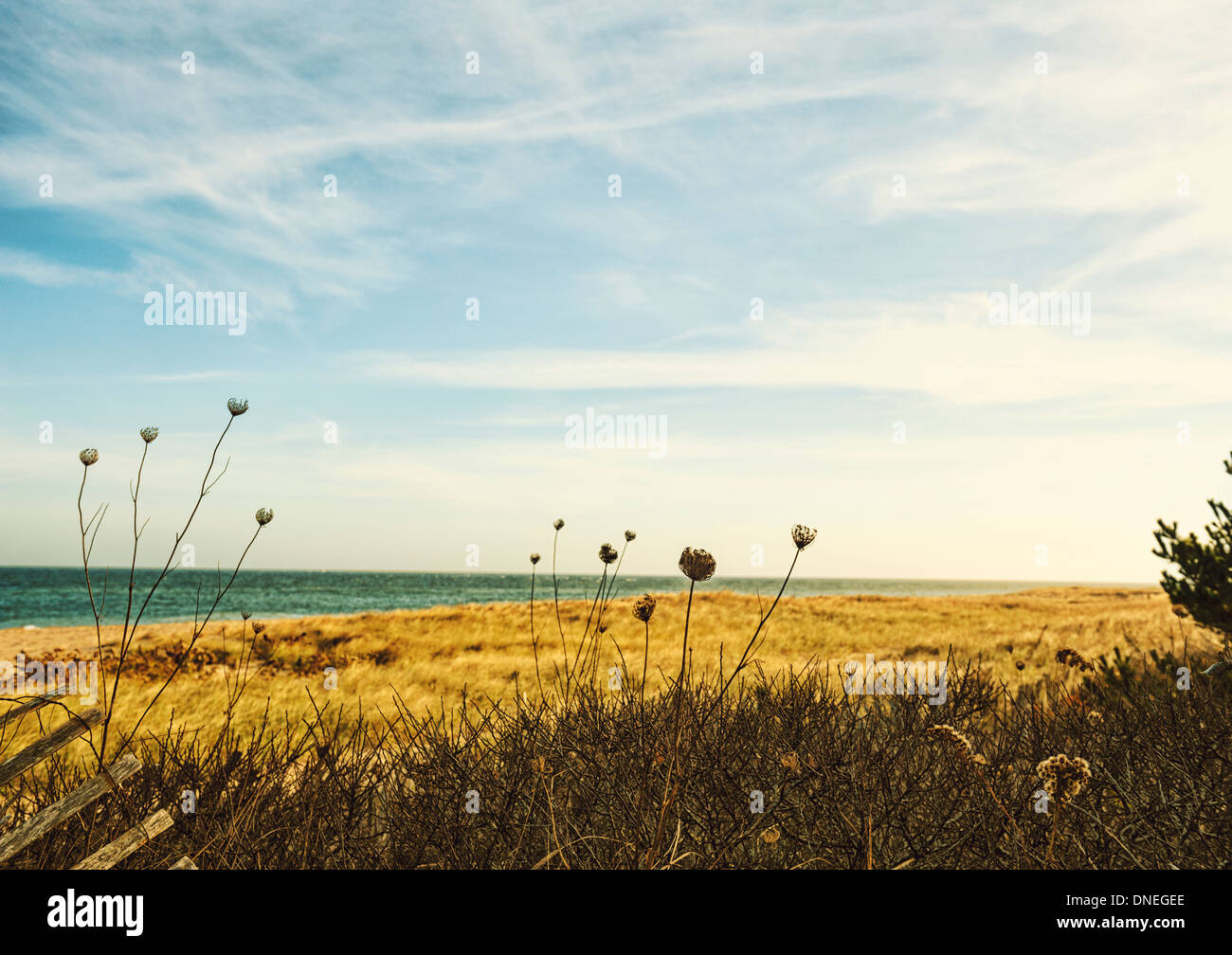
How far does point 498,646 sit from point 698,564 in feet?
56.5

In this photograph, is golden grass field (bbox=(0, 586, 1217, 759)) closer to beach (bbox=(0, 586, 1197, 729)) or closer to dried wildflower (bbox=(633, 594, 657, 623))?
beach (bbox=(0, 586, 1197, 729))

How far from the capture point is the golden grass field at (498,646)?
11.4 metres

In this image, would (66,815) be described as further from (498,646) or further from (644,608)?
(498,646)

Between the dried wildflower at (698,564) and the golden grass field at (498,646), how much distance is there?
4197 mm

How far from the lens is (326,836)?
11.2ft

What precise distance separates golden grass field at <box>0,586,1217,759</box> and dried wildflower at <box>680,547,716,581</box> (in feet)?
13.8

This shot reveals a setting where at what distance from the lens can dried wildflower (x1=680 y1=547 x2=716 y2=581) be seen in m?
2.47

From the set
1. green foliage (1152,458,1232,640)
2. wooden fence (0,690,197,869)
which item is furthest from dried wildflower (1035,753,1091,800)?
green foliage (1152,458,1232,640)

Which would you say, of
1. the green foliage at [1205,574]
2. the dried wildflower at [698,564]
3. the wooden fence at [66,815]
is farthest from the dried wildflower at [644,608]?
the green foliage at [1205,574]

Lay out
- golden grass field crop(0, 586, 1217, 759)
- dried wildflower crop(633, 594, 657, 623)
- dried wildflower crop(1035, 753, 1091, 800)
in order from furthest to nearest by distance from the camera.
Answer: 1. golden grass field crop(0, 586, 1217, 759)
2. dried wildflower crop(633, 594, 657, 623)
3. dried wildflower crop(1035, 753, 1091, 800)
